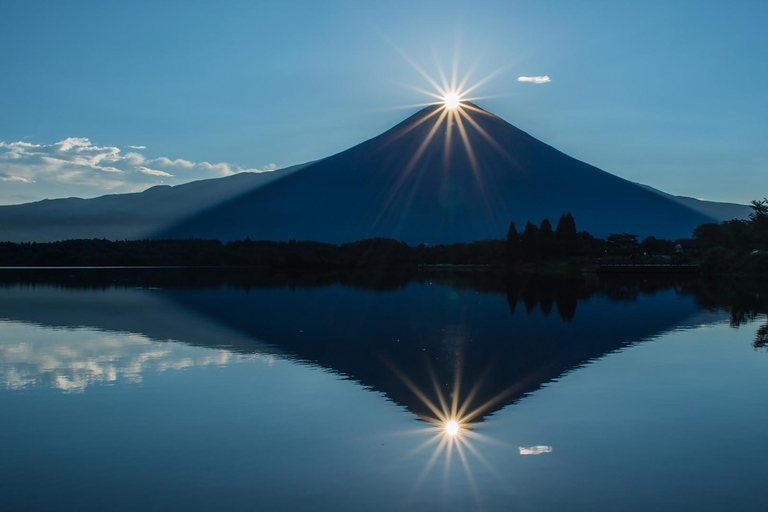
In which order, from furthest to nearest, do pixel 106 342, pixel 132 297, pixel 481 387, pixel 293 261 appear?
pixel 293 261 < pixel 132 297 < pixel 106 342 < pixel 481 387

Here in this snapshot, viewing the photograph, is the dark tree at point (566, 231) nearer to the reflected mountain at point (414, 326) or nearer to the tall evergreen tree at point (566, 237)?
the tall evergreen tree at point (566, 237)

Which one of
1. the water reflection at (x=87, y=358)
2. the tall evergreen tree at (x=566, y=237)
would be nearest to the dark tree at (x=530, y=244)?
the tall evergreen tree at (x=566, y=237)

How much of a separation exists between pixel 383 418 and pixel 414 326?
13.9 metres

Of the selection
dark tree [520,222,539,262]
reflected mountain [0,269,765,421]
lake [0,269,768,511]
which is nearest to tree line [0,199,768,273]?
dark tree [520,222,539,262]

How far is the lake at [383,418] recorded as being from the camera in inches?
297

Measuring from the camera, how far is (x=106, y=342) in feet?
64.8

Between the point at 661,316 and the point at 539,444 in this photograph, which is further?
the point at 661,316

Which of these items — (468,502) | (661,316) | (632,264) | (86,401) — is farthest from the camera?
(632,264)

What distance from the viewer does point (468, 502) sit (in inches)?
283

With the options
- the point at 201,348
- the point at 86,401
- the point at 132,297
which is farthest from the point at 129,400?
the point at 132,297

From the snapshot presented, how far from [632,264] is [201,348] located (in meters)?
75.1

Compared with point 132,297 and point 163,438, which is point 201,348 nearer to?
point 163,438

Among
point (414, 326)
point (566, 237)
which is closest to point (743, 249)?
point (566, 237)

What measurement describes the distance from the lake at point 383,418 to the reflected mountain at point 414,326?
0.44 ft
